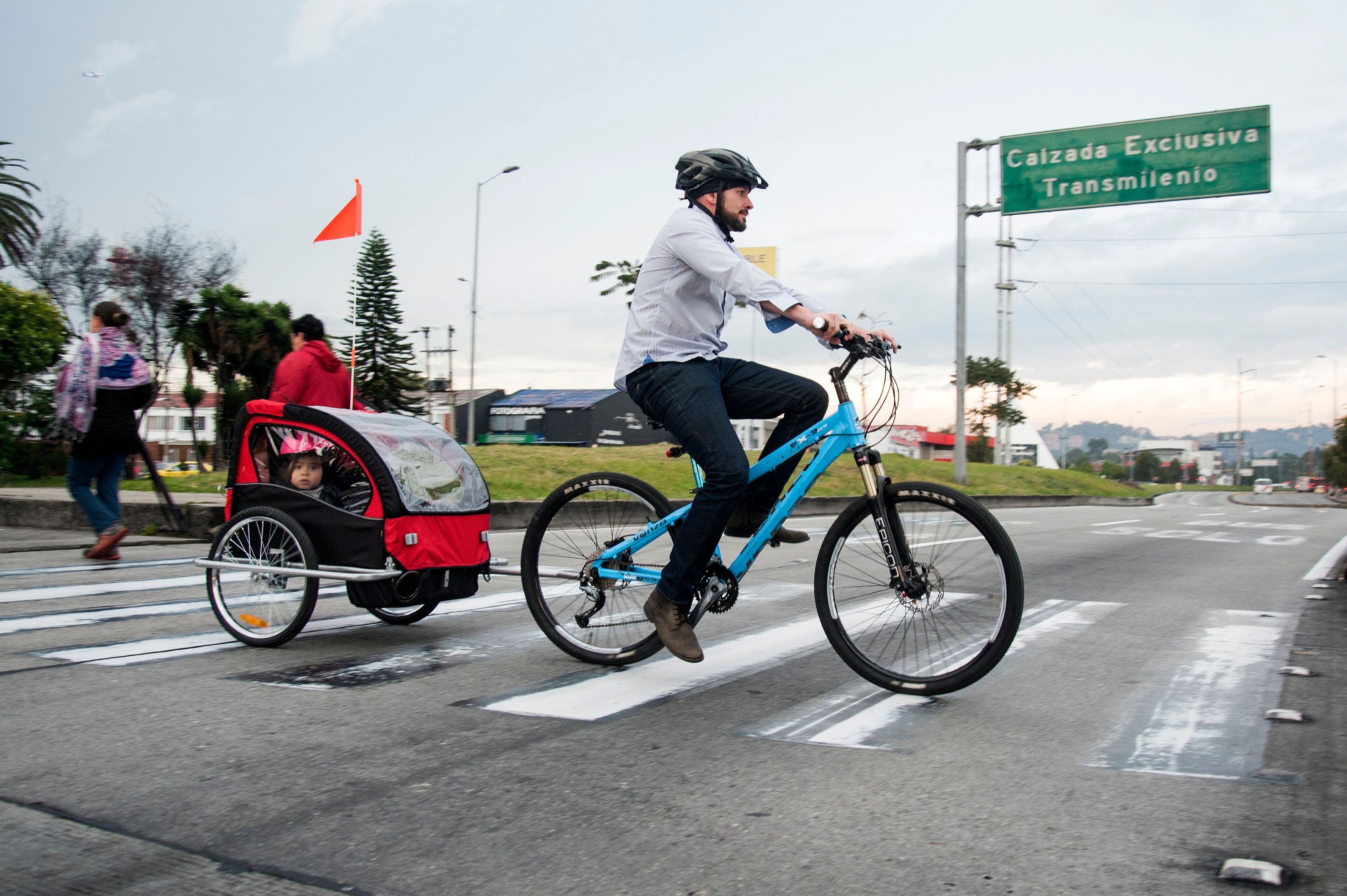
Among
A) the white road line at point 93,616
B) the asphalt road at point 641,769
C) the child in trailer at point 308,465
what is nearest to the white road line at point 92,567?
the white road line at point 93,616

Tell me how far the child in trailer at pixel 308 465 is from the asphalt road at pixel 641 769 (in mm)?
722

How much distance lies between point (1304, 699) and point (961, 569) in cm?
140

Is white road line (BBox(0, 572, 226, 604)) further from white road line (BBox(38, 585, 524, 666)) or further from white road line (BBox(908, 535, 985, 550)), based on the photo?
white road line (BBox(908, 535, 985, 550))

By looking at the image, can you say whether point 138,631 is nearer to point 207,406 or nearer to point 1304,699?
point 1304,699

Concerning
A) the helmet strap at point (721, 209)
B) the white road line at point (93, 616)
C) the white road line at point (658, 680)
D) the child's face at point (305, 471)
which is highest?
the helmet strap at point (721, 209)

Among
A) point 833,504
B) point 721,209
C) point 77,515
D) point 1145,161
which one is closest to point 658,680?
point 721,209

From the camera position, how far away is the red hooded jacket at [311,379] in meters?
6.43

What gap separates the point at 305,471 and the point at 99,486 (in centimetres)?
398

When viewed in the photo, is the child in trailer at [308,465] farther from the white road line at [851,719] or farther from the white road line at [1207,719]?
the white road line at [1207,719]

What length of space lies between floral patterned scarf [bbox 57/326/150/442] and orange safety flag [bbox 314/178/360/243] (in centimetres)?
567

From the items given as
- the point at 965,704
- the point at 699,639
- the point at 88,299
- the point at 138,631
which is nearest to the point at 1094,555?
the point at 699,639

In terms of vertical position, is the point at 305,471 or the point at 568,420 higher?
the point at 568,420

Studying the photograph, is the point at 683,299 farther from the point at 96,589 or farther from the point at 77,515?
the point at 77,515

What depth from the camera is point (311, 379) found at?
6527mm
